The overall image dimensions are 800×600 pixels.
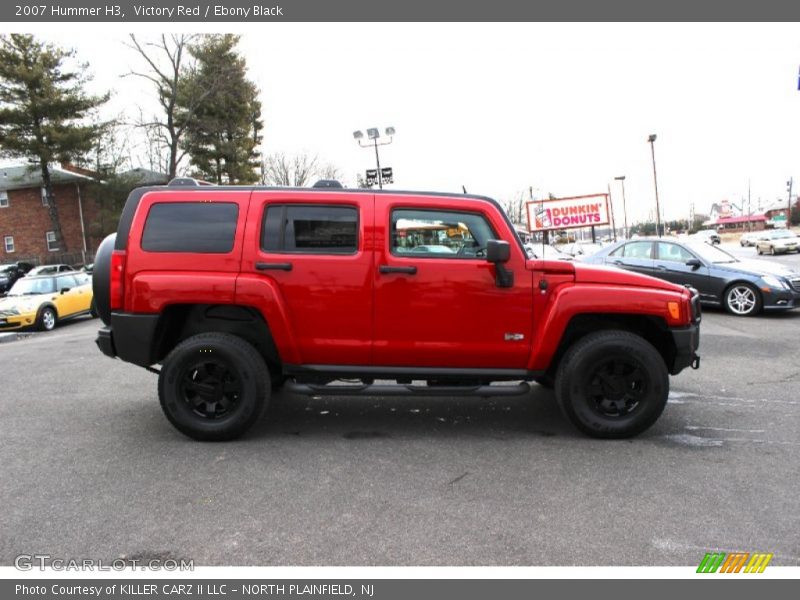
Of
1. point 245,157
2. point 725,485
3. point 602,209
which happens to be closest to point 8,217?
point 245,157

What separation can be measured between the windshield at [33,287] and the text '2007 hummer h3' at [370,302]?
1279 cm

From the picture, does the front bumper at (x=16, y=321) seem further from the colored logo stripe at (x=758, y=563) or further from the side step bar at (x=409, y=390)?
the colored logo stripe at (x=758, y=563)

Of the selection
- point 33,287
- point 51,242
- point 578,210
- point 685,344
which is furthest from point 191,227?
point 51,242

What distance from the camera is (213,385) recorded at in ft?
14.7

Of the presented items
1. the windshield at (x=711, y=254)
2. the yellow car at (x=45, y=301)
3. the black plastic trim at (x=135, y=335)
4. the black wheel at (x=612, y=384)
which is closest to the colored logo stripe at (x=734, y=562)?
the black wheel at (x=612, y=384)

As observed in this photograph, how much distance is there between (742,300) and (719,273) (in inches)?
25.9

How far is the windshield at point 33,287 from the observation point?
14781 mm

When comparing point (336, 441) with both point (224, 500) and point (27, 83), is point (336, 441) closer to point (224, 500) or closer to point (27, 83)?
point (224, 500)

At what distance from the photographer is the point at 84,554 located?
2873 mm

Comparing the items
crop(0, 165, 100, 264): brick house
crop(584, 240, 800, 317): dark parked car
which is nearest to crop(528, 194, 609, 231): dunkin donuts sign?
crop(584, 240, 800, 317): dark parked car

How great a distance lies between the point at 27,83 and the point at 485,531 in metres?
39.6

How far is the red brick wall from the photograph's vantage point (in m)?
42.0

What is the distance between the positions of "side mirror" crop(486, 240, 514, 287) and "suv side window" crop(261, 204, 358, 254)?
1073mm

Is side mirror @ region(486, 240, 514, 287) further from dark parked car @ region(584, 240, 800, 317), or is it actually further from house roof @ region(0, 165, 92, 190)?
house roof @ region(0, 165, 92, 190)
